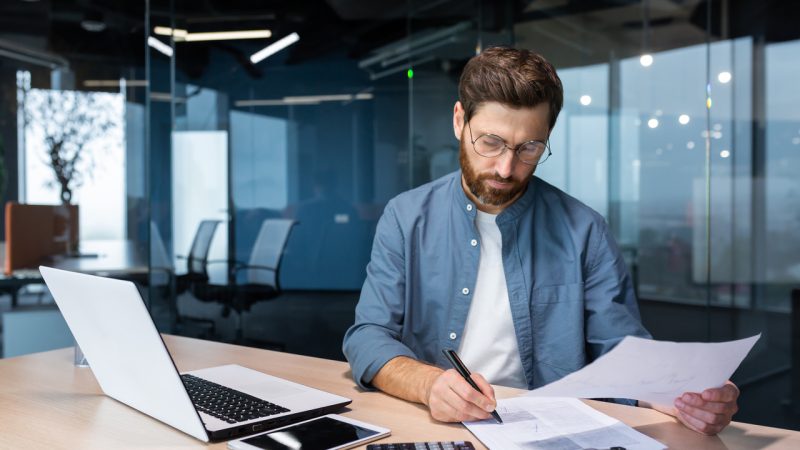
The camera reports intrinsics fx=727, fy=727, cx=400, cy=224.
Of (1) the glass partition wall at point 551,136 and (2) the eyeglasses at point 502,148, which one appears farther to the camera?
(1) the glass partition wall at point 551,136

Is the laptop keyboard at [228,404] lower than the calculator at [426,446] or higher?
higher

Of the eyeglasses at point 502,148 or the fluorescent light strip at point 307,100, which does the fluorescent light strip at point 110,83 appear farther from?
the eyeglasses at point 502,148

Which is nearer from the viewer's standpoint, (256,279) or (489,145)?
(489,145)

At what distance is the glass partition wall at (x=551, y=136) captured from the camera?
4055 millimetres

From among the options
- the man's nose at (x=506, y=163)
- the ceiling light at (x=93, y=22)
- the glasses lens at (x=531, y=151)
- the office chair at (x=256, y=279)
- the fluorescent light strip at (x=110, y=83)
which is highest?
the ceiling light at (x=93, y=22)

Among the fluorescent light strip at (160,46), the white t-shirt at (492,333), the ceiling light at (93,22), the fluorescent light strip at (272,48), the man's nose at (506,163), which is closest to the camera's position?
the man's nose at (506,163)

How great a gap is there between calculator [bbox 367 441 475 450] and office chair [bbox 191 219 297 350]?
12.7 feet

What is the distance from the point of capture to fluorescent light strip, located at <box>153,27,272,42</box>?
4.87 m

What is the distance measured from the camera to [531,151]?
5.33ft

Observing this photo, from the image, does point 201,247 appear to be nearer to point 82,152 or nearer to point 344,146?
point 344,146

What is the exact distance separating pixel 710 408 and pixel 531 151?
667 millimetres

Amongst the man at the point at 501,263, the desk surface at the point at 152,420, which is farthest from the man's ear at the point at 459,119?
the desk surface at the point at 152,420

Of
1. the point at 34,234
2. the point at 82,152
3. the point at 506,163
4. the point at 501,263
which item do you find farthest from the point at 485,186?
the point at 82,152

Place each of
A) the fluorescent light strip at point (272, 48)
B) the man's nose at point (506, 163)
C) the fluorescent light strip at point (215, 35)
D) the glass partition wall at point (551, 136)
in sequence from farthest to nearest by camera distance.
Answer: the fluorescent light strip at point (272, 48)
the fluorescent light strip at point (215, 35)
the glass partition wall at point (551, 136)
the man's nose at point (506, 163)
